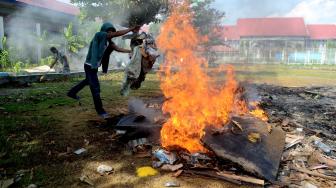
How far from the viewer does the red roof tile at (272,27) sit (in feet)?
154

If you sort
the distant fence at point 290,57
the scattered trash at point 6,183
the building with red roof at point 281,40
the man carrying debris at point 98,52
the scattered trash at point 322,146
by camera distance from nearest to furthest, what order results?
the scattered trash at point 6,183 < the scattered trash at point 322,146 < the man carrying debris at point 98,52 < the distant fence at point 290,57 < the building with red roof at point 281,40

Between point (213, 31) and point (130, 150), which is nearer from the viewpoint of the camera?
point (130, 150)

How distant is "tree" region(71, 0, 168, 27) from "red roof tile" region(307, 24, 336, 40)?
114ft

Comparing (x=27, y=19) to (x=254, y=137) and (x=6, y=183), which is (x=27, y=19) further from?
(x=254, y=137)

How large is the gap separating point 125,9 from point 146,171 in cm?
1867

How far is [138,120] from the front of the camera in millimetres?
6297

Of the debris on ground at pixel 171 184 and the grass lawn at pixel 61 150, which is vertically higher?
→ the grass lawn at pixel 61 150

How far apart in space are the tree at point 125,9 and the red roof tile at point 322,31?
34.9 meters

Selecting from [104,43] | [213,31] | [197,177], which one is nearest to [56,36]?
[213,31]

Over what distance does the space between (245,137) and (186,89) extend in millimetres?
1998

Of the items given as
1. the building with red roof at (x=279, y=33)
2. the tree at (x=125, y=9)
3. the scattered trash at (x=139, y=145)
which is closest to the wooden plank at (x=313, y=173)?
the scattered trash at (x=139, y=145)

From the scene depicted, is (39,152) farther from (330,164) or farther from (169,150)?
(330,164)

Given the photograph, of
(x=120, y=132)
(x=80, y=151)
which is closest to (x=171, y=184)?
(x=80, y=151)

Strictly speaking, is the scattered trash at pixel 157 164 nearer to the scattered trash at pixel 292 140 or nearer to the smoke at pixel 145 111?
the smoke at pixel 145 111
